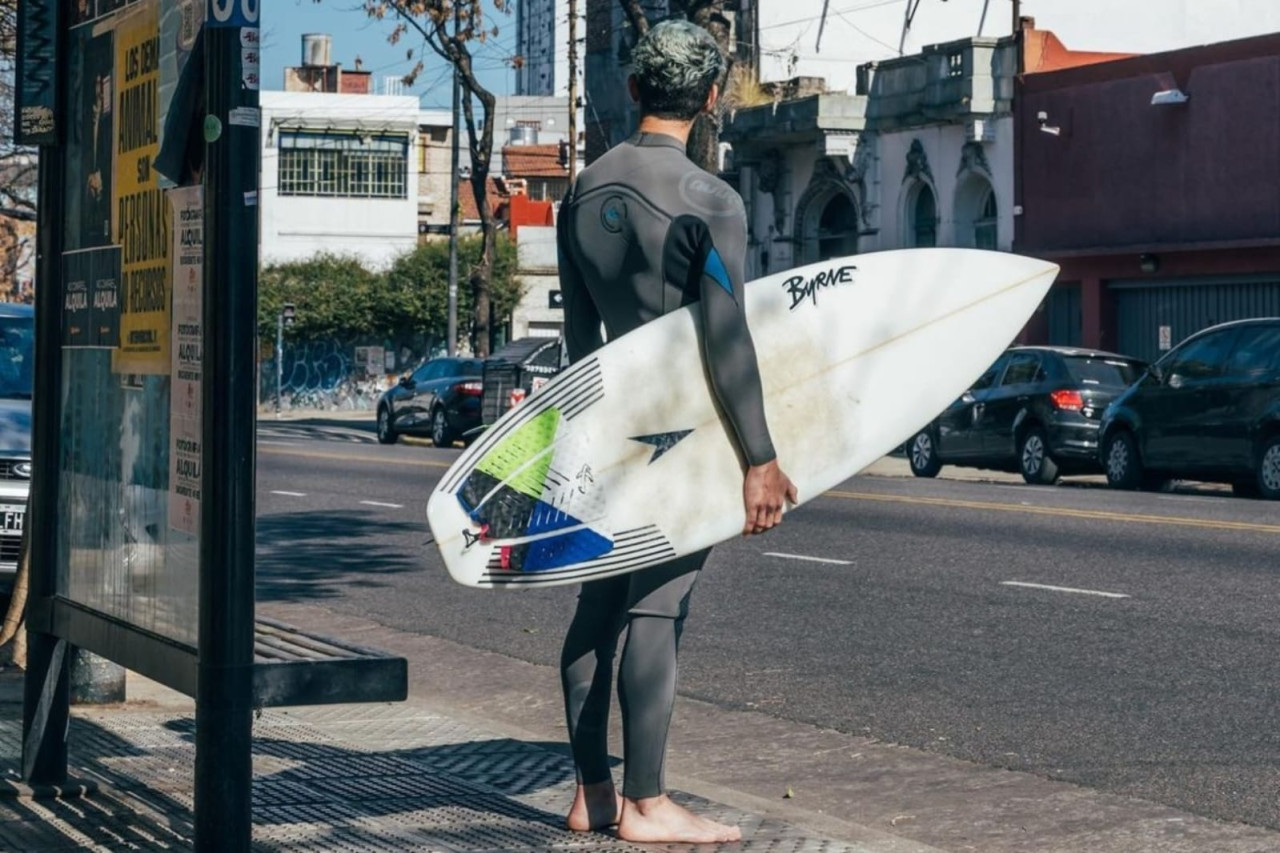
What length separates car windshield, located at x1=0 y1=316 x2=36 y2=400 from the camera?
12023mm

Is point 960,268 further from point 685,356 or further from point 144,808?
point 144,808

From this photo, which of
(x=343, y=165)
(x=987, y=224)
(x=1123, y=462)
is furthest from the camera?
(x=343, y=165)

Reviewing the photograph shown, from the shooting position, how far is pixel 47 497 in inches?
237

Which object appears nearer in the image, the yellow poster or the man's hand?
the man's hand

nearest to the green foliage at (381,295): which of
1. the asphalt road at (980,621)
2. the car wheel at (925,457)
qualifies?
the car wheel at (925,457)

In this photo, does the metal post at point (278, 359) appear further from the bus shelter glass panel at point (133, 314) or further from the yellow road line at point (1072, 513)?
the bus shelter glass panel at point (133, 314)

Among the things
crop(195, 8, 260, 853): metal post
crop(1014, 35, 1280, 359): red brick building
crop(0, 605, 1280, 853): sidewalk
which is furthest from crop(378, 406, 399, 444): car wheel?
crop(195, 8, 260, 853): metal post

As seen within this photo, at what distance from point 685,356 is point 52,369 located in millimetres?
2076

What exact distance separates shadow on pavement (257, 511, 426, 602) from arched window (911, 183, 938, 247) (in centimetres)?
2193

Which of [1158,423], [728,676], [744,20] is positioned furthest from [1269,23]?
[728,676]

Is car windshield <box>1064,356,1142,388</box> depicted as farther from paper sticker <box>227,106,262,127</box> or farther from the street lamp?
the street lamp

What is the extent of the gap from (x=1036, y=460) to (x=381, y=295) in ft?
135

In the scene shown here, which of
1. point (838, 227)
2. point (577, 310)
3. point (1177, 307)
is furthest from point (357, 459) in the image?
point (577, 310)

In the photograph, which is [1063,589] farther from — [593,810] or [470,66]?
[470,66]
